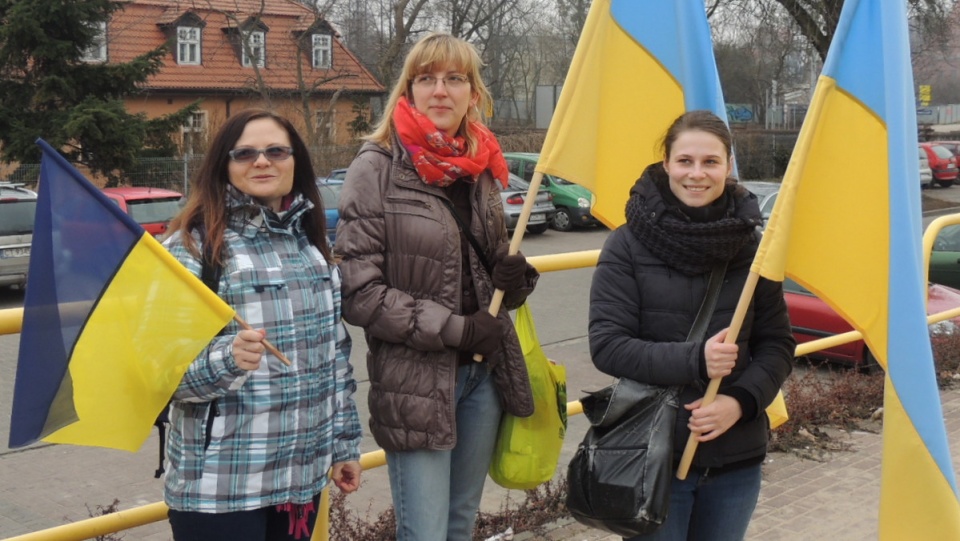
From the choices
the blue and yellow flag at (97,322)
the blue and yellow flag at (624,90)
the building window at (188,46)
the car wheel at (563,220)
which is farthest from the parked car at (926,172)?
the blue and yellow flag at (97,322)

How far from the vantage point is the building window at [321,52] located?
40694 mm

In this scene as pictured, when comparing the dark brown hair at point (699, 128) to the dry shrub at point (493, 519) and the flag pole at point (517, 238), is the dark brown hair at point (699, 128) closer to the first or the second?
the flag pole at point (517, 238)

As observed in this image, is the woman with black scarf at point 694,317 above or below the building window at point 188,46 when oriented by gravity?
below

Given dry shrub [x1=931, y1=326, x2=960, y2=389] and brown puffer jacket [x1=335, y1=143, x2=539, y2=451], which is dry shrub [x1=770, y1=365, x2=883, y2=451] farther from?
brown puffer jacket [x1=335, y1=143, x2=539, y2=451]

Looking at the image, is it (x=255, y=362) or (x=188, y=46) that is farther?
(x=188, y=46)

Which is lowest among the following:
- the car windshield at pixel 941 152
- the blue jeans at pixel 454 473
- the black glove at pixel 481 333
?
the blue jeans at pixel 454 473

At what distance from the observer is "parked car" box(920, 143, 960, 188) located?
37.8 m

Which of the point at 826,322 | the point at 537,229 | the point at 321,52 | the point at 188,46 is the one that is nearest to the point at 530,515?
the point at 826,322

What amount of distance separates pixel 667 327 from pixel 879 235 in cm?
72

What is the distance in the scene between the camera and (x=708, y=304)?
2.88 m

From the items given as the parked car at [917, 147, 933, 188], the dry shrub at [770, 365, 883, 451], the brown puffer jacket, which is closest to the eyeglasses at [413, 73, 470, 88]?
the brown puffer jacket

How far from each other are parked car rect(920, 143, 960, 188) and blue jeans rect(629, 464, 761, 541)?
3802cm

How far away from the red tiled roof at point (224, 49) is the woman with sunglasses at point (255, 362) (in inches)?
1354

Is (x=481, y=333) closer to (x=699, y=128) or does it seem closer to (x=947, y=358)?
(x=699, y=128)
